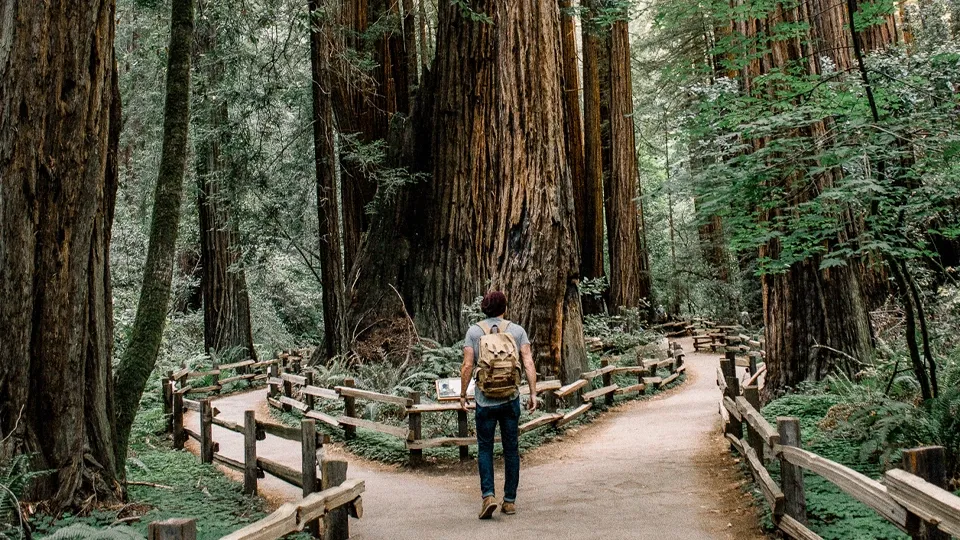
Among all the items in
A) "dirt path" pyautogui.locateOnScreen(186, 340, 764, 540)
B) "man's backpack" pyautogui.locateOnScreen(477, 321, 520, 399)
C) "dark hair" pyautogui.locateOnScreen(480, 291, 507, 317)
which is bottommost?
"dirt path" pyautogui.locateOnScreen(186, 340, 764, 540)

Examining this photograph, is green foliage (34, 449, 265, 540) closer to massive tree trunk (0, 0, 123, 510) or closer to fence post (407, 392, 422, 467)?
massive tree trunk (0, 0, 123, 510)

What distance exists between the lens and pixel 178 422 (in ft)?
34.4

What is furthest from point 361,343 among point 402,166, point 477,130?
point 477,130

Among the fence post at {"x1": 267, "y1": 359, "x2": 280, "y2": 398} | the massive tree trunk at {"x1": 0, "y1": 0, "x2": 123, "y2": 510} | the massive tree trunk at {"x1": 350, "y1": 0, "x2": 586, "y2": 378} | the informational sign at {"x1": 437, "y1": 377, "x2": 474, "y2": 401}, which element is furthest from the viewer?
the fence post at {"x1": 267, "y1": 359, "x2": 280, "y2": 398}

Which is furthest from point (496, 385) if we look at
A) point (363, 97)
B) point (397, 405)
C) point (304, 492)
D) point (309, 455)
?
point (363, 97)

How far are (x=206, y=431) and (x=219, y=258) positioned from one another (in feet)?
32.7

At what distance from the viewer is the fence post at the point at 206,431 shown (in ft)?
28.0

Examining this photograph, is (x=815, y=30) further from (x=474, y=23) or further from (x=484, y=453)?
(x=484, y=453)

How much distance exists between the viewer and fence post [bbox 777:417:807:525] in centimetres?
476

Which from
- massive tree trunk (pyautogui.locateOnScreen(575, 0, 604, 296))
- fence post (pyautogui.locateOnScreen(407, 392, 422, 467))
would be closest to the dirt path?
fence post (pyautogui.locateOnScreen(407, 392, 422, 467))

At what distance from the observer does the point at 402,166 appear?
1352cm

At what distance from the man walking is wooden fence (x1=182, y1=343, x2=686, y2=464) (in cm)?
142

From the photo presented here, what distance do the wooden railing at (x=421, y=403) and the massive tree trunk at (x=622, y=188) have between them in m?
6.48

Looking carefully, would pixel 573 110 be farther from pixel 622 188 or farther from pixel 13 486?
pixel 13 486
